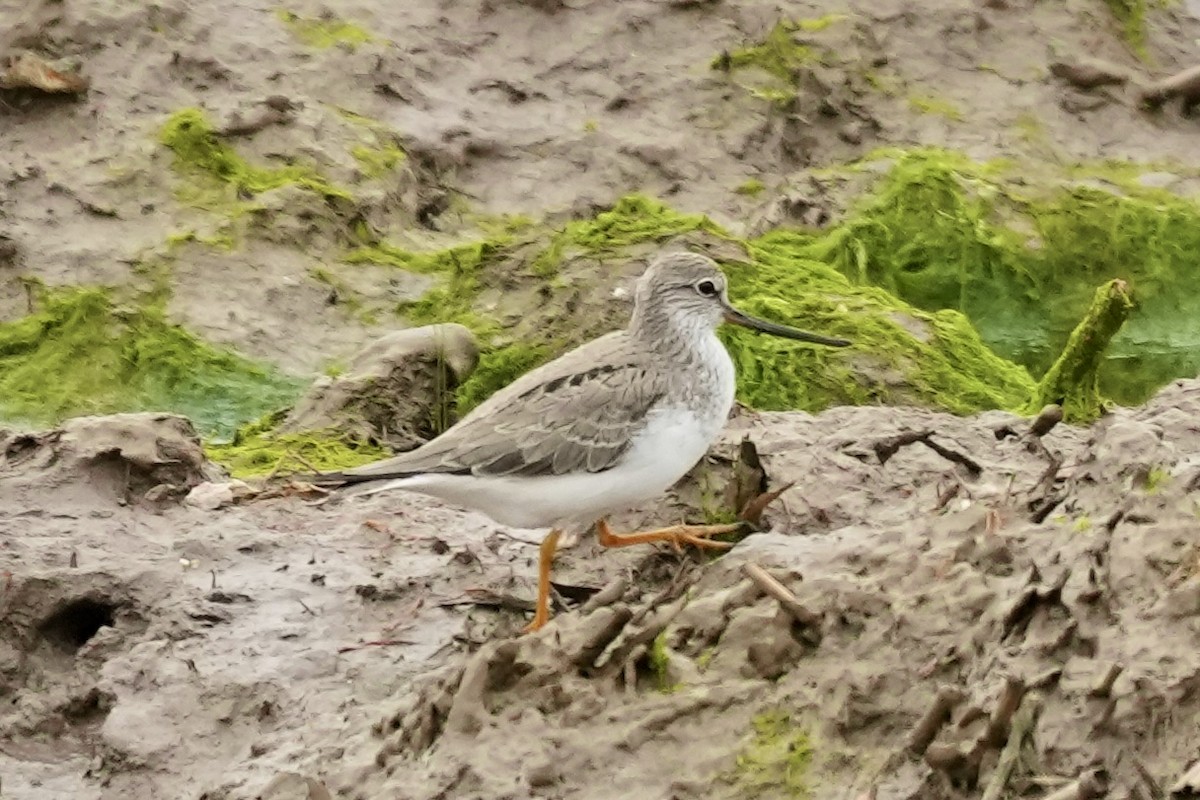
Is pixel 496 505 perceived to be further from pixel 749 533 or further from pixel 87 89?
pixel 87 89

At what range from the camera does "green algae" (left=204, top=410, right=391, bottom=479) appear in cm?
903

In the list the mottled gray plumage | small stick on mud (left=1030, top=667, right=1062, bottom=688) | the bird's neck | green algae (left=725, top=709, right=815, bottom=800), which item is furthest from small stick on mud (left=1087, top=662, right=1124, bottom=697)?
the bird's neck

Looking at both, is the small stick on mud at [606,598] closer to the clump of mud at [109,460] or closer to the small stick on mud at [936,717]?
the small stick on mud at [936,717]

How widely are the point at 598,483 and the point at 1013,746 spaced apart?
2.25m

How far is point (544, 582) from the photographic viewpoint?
6863 millimetres

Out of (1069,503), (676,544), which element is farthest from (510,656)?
(1069,503)

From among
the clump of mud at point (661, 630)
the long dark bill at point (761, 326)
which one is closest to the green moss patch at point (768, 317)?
the clump of mud at point (661, 630)

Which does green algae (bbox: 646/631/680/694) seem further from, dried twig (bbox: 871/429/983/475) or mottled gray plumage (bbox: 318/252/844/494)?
dried twig (bbox: 871/429/983/475)

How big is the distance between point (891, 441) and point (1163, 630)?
296 centimetres

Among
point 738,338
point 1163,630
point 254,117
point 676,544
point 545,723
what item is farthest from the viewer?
point 254,117

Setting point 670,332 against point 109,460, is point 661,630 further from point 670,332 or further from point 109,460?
point 109,460

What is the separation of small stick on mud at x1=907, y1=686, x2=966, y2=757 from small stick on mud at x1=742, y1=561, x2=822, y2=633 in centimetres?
66

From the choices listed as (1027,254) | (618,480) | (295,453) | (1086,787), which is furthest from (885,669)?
(1027,254)

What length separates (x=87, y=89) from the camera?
12391mm
